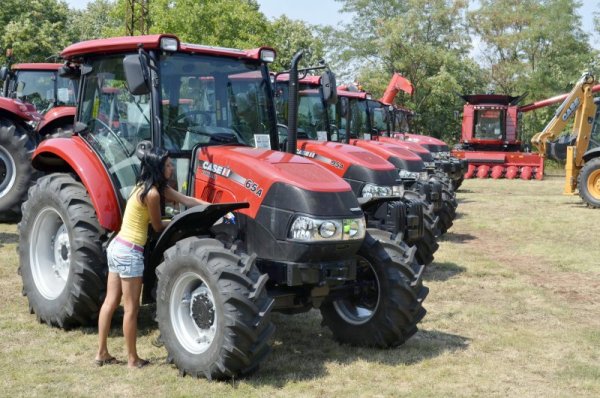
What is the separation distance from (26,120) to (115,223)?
6821 mm

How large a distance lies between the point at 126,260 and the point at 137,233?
0.67 ft

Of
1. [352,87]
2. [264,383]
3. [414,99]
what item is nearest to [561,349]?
[264,383]

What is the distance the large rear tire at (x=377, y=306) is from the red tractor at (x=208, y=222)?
11 mm

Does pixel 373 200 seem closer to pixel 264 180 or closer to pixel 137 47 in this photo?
pixel 264 180

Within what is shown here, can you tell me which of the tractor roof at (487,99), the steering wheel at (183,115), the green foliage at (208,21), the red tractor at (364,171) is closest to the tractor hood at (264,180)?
the steering wheel at (183,115)

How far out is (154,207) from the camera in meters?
5.25

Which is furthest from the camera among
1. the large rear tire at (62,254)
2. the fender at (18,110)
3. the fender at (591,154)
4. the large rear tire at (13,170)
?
the fender at (591,154)

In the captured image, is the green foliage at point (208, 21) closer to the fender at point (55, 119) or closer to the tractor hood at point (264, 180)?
the fender at point (55, 119)

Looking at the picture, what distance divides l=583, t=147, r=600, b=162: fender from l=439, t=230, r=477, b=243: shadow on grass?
6344 mm

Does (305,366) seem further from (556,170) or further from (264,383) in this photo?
(556,170)

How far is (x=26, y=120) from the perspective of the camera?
11992 mm

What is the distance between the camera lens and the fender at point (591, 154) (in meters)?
17.7

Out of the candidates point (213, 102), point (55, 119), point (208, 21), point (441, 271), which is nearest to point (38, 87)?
point (55, 119)

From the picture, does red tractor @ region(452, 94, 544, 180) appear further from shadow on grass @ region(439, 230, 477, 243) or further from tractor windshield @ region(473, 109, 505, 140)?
shadow on grass @ region(439, 230, 477, 243)
